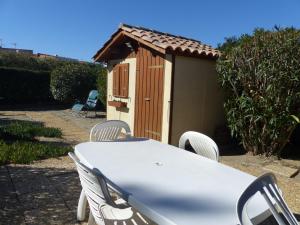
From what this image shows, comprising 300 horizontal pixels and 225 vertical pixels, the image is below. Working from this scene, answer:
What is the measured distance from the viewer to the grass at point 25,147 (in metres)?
6.08

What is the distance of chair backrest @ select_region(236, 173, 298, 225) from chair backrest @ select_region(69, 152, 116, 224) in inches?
39.3

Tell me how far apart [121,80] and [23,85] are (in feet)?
31.7

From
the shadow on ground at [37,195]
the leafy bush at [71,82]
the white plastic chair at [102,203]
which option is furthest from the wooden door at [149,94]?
the leafy bush at [71,82]

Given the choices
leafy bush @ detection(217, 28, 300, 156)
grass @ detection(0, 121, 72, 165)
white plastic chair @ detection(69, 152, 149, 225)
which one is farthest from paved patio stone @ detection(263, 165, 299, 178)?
grass @ detection(0, 121, 72, 165)

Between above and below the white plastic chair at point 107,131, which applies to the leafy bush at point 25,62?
above

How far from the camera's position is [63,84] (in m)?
16.5

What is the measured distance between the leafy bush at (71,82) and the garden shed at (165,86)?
7.32 metres

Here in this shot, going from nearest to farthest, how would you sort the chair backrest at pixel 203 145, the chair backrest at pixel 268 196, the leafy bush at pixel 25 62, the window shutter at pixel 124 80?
the chair backrest at pixel 268 196
the chair backrest at pixel 203 145
the window shutter at pixel 124 80
the leafy bush at pixel 25 62

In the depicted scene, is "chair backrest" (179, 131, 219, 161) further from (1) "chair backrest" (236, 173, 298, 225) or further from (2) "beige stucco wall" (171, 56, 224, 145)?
(2) "beige stucco wall" (171, 56, 224, 145)

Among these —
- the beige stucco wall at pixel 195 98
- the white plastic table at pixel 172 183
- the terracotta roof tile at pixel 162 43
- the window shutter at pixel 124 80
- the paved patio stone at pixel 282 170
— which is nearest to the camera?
the white plastic table at pixel 172 183

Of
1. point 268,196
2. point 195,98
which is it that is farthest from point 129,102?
point 268,196

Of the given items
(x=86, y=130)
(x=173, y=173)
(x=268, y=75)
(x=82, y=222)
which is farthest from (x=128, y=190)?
(x=86, y=130)

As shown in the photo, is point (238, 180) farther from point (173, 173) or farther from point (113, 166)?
point (113, 166)

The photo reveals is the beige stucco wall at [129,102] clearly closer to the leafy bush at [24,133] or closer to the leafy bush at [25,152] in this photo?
the leafy bush at [24,133]
